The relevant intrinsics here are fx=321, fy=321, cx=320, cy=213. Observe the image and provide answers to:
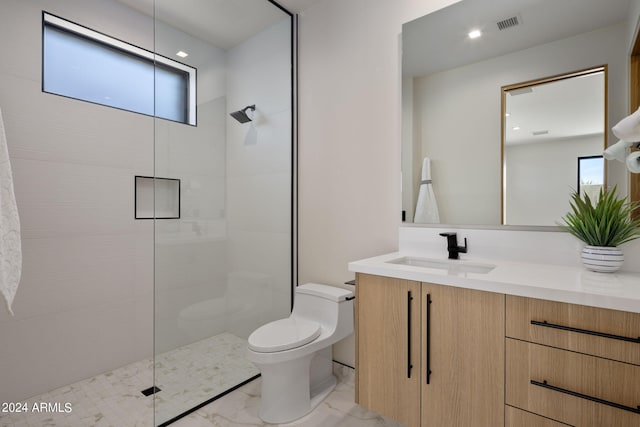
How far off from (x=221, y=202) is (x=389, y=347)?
128cm

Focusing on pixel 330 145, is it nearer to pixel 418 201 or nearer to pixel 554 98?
pixel 418 201

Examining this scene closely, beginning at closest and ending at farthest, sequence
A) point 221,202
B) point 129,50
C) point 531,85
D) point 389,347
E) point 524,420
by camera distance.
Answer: point 524,420 → point 389,347 → point 531,85 → point 221,202 → point 129,50

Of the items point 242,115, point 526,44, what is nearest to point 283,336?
point 242,115

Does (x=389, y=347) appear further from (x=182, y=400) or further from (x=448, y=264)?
(x=182, y=400)

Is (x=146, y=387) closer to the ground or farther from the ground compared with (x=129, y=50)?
closer to the ground

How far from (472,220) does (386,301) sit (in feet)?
2.27

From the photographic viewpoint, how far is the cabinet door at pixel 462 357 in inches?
45.7

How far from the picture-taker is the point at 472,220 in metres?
1.72

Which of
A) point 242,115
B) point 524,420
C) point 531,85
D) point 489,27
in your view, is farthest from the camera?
point 242,115

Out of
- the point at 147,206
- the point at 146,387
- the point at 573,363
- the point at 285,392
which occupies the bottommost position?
the point at 146,387

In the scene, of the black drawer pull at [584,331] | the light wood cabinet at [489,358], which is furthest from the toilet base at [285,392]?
the black drawer pull at [584,331]

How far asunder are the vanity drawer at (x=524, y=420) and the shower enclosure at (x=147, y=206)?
1535 millimetres

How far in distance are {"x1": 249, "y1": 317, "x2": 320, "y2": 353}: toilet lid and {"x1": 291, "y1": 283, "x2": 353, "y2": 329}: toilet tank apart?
0.08 metres

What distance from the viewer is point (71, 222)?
6.89 ft
